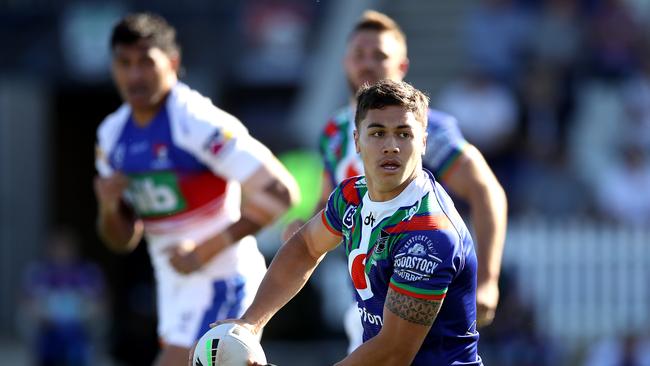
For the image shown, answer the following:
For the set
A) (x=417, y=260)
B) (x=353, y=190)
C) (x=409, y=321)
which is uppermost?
(x=353, y=190)

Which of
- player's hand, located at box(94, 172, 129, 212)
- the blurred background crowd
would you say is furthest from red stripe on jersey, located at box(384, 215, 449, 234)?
the blurred background crowd

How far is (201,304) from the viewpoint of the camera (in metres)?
7.20

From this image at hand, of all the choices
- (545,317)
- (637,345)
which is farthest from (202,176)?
(545,317)

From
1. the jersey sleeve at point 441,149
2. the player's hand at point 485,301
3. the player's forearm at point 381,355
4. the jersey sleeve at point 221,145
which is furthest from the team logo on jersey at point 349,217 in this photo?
the jersey sleeve at point 221,145

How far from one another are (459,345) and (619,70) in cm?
1080

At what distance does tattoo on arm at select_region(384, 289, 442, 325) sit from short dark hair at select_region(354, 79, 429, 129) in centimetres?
72

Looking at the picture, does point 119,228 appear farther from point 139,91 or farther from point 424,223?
point 424,223

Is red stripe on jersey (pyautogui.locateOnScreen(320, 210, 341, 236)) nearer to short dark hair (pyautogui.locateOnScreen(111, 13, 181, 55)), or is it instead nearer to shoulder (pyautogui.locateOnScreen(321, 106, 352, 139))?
shoulder (pyautogui.locateOnScreen(321, 106, 352, 139))

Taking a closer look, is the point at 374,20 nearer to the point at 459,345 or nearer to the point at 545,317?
the point at 459,345

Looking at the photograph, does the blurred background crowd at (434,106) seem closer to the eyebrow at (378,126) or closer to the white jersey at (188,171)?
the white jersey at (188,171)

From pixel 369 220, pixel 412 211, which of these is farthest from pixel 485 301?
pixel 412 211

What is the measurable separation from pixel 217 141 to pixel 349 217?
168cm

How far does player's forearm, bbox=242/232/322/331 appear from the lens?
571cm

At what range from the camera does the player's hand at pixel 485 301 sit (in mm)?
6520
